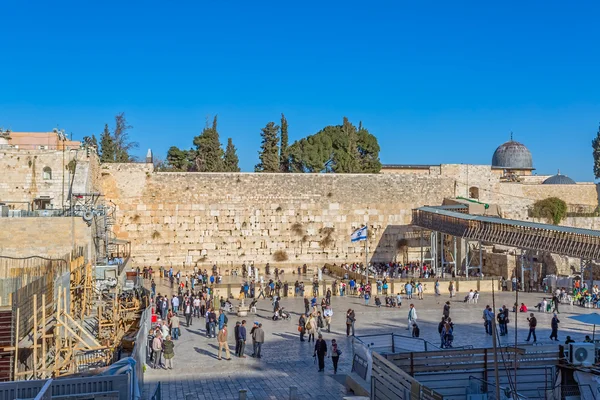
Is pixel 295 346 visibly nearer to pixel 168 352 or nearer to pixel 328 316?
pixel 328 316

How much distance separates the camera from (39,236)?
1962cm

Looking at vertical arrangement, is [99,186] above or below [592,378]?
above

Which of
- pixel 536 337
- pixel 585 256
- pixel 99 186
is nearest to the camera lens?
pixel 536 337

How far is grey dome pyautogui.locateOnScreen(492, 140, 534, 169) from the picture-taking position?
166ft

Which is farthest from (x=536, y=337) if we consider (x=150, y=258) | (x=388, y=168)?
(x=388, y=168)

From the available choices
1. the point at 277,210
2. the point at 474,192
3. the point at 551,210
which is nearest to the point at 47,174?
the point at 277,210

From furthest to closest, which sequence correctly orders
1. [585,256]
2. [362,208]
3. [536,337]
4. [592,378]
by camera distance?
[362,208] → [585,256] → [536,337] → [592,378]

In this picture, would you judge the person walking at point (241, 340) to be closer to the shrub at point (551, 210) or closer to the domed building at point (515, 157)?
the shrub at point (551, 210)

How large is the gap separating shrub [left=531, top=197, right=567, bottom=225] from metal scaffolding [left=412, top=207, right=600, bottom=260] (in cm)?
796

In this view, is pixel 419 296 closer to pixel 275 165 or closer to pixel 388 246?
pixel 388 246

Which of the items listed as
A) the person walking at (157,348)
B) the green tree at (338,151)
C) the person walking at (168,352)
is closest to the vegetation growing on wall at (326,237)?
the green tree at (338,151)

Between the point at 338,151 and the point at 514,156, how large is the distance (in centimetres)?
1794

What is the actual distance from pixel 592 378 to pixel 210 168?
98.4ft

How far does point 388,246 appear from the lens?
108 ft
